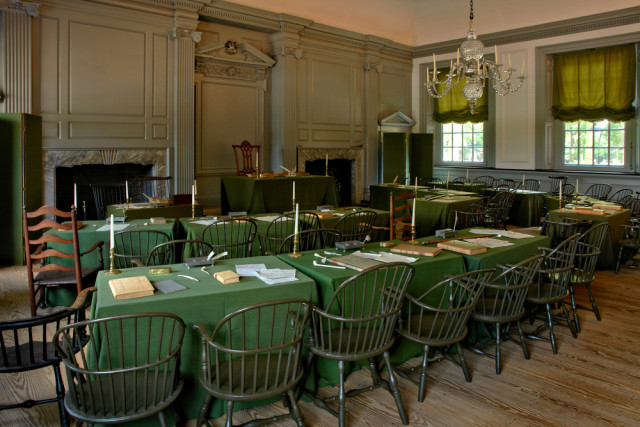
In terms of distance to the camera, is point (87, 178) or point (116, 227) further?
point (87, 178)

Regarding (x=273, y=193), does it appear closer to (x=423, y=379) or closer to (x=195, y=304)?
(x=423, y=379)

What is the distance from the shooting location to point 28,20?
7.29m

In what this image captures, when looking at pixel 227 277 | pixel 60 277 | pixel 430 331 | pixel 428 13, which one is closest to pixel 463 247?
pixel 430 331

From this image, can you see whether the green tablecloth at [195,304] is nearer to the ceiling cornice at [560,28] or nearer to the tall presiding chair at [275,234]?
the tall presiding chair at [275,234]

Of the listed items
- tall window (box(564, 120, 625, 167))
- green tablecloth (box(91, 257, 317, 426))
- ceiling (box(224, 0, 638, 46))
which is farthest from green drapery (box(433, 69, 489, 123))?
green tablecloth (box(91, 257, 317, 426))

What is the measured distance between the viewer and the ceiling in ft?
33.6

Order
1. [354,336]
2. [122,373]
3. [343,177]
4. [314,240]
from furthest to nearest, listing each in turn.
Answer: [343,177] → [314,240] → [354,336] → [122,373]

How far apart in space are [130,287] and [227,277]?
0.52 meters

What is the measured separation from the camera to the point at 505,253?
3.92 meters

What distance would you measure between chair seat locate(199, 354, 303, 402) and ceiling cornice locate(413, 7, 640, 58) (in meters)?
10.3

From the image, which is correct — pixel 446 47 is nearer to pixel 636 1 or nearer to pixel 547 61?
pixel 547 61

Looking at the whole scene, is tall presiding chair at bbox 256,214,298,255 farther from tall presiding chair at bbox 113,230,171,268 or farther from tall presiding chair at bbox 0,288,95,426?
tall presiding chair at bbox 0,288,95,426

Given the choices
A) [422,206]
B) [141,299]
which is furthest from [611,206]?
[141,299]

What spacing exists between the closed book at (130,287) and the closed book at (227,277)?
38 centimetres
